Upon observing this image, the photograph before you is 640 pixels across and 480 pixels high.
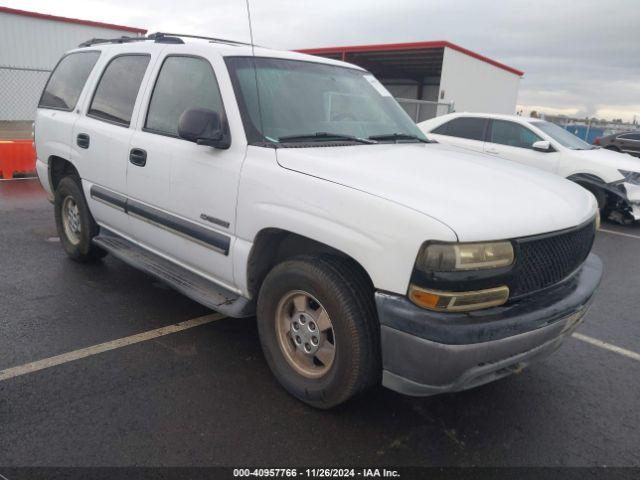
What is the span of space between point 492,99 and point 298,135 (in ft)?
64.4

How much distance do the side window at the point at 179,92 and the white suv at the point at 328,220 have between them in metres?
0.01

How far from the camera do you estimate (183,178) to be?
132 inches

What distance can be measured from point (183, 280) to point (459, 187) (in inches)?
76.1

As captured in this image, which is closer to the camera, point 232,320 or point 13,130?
point 232,320

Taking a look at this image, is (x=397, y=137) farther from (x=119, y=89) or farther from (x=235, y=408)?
(x=119, y=89)

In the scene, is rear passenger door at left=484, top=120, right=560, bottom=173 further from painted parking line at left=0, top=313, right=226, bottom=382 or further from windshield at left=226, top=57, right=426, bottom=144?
painted parking line at left=0, top=313, right=226, bottom=382

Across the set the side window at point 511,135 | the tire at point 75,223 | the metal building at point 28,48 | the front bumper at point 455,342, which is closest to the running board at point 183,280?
the tire at point 75,223

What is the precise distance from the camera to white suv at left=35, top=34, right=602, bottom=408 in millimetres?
2307

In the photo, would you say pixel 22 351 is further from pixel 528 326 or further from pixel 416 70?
pixel 416 70

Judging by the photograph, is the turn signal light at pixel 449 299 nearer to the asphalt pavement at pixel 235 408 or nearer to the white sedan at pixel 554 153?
the asphalt pavement at pixel 235 408

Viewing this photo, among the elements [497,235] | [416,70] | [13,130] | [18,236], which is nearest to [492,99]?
[416,70]

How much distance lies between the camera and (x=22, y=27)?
20.0 m

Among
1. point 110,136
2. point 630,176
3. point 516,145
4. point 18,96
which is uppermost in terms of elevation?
point 110,136

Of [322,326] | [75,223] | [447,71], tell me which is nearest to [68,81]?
[75,223]
